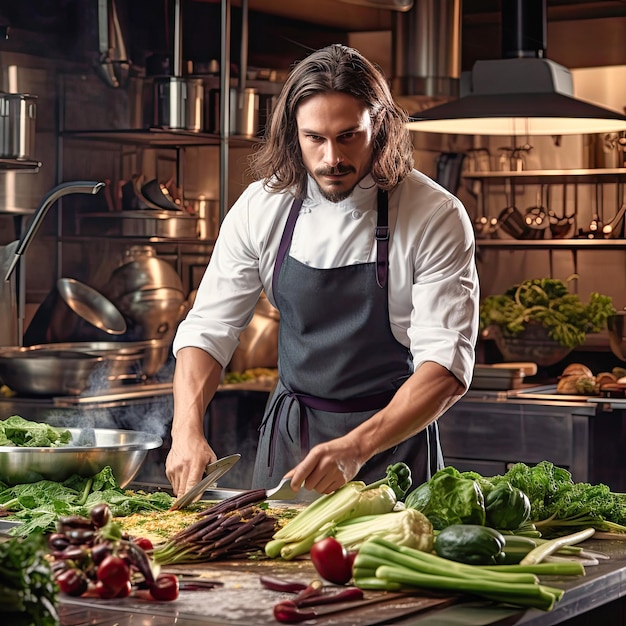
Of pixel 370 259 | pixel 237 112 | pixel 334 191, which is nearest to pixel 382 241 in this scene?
pixel 370 259

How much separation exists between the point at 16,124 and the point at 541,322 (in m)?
2.17

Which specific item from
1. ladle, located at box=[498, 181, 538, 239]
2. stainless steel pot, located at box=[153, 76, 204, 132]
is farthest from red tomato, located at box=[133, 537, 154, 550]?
ladle, located at box=[498, 181, 538, 239]

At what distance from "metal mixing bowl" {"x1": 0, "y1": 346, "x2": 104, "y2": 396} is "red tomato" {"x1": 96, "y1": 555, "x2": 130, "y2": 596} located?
109 inches

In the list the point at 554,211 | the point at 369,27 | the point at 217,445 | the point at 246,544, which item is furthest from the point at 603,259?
the point at 246,544

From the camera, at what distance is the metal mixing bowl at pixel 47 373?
179 inches

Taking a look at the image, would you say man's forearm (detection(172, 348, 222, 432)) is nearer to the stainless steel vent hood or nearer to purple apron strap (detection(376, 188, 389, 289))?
purple apron strap (detection(376, 188, 389, 289))

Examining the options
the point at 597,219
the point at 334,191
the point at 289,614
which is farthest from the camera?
the point at 597,219

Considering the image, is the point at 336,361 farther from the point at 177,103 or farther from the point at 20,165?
the point at 177,103

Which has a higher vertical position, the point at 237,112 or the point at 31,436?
the point at 237,112

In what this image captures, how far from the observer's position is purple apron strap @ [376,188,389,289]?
9.79 feet

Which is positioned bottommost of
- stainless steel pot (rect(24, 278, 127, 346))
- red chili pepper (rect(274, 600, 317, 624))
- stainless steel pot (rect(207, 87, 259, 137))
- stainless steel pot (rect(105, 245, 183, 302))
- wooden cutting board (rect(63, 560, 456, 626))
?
wooden cutting board (rect(63, 560, 456, 626))

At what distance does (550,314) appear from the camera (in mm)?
5273

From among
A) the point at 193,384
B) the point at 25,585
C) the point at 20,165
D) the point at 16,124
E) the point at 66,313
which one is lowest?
the point at 25,585

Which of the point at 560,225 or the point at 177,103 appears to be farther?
the point at 560,225
